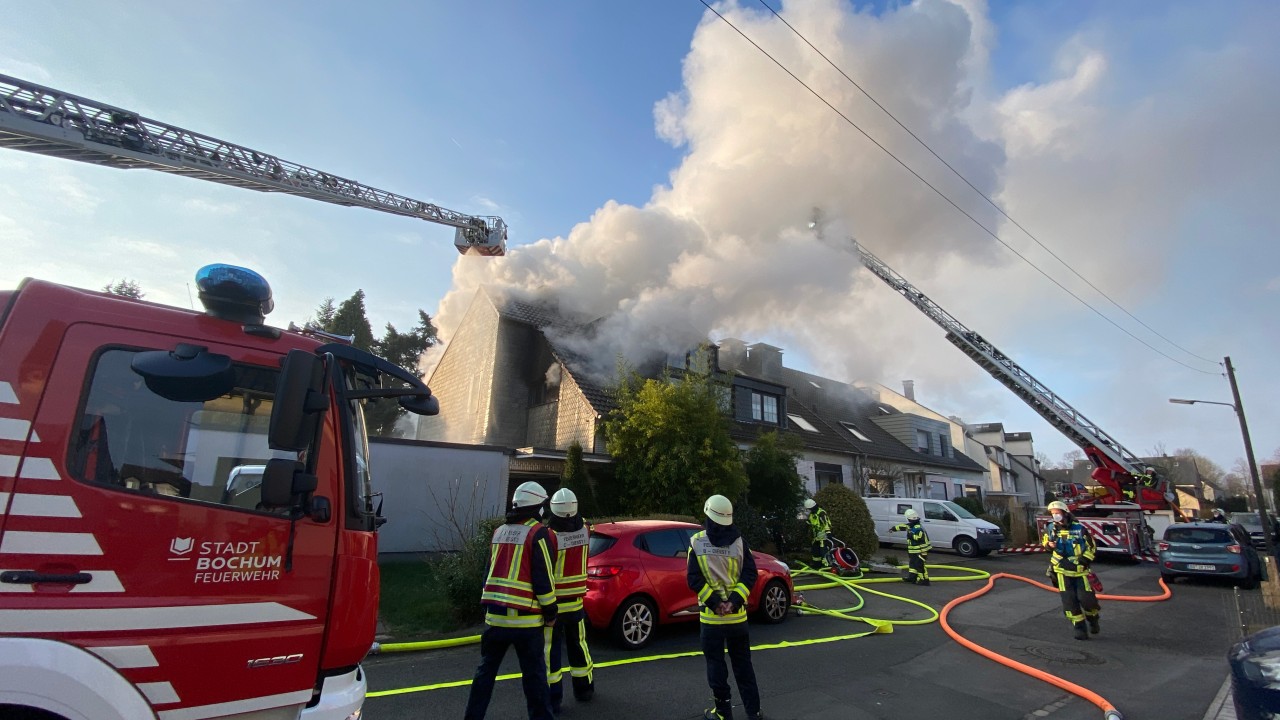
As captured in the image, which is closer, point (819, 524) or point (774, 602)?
point (774, 602)

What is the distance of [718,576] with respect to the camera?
4770 mm

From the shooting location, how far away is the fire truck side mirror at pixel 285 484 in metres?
2.66

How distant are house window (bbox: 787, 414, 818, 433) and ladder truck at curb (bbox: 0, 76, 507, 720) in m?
21.1

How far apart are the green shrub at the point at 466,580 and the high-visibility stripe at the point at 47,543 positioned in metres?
5.71

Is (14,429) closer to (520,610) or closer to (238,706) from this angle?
(238,706)

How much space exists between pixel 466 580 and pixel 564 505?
299 centimetres

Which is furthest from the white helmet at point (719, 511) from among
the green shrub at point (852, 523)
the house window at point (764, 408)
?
the house window at point (764, 408)

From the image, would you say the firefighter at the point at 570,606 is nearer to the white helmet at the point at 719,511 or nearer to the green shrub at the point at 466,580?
the white helmet at the point at 719,511

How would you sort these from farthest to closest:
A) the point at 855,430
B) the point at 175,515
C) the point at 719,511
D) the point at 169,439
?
the point at 855,430 → the point at 719,511 → the point at 169,439 → the point at 175,515

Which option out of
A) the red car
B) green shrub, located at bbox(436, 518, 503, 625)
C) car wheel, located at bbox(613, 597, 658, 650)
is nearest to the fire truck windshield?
the red car

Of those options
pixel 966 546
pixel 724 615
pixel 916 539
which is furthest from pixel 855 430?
pixel 724 615

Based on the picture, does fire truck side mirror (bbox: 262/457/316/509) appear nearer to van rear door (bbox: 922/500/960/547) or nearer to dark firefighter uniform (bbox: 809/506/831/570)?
dark firefighter uniform (bbox: 809/506/831/570)

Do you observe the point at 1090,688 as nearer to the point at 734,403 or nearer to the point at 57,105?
the point at 734,403

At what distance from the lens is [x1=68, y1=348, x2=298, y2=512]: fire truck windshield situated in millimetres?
2533
